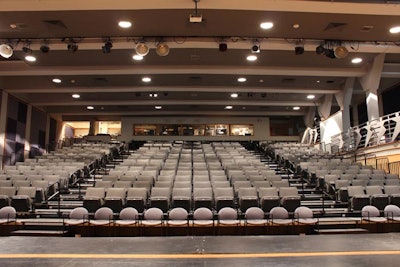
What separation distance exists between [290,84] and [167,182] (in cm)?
779

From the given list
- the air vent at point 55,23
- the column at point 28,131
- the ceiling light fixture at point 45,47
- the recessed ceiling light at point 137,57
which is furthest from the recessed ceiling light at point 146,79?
the column at point 28,131

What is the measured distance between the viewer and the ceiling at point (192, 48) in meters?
7.02

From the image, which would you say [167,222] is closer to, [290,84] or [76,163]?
[76,163]

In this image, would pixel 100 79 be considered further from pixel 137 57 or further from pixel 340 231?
pixel 340 231

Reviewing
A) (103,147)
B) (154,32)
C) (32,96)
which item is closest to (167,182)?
(154,32)

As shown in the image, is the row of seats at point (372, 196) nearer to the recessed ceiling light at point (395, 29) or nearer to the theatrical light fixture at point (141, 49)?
the recessed ceiling light at point (395, 29)

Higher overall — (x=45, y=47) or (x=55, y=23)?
(x=55, y=23)

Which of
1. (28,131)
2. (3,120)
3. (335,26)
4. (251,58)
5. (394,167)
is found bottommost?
(394,167)

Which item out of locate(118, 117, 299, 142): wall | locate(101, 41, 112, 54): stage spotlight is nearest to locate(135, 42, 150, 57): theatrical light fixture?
locate(101, 41, 112, 54): stage spotlight

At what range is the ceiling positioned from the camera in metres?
7.02

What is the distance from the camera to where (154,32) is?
27.2 ft

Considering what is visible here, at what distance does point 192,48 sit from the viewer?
9.30 metres

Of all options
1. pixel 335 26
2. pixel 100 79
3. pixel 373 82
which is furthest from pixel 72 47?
pixel 373 82

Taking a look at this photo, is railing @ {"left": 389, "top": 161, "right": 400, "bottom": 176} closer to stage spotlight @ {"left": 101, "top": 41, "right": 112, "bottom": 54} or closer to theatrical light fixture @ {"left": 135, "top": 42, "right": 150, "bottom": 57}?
theatrical light fixture @ {"left": 135, "top": 42, "right": 150, "bottom": 57}
